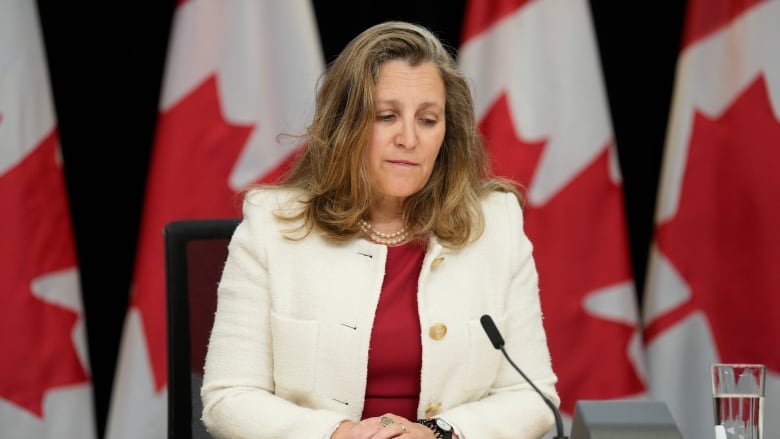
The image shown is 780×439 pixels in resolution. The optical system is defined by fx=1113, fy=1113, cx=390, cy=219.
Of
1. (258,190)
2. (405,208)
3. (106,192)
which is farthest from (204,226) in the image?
(106,192)

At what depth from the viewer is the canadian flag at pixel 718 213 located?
351 centimetres

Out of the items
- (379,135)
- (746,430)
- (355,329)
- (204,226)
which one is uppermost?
(379,135)

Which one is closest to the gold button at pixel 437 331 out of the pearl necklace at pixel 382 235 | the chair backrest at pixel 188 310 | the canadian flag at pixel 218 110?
the pearl necklace at pixel 382 235

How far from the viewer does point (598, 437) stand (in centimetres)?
149

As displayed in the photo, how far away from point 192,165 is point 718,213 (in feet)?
5.56

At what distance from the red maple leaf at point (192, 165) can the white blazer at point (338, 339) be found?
3.91 feet

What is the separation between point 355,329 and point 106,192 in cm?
176

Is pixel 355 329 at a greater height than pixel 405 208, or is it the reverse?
pixel 405 208

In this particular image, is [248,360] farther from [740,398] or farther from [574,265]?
[574,265]

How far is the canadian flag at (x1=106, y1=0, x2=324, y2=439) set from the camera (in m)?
3.46

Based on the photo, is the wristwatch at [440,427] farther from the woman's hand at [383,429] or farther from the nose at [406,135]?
the nose at [406,135]

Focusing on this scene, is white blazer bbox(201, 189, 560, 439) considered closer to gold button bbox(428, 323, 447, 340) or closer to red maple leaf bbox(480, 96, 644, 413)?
gold button bbox(428, 323, 447, 340)

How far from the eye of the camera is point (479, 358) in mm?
2207

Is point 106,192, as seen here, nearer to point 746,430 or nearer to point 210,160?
point 210,160
